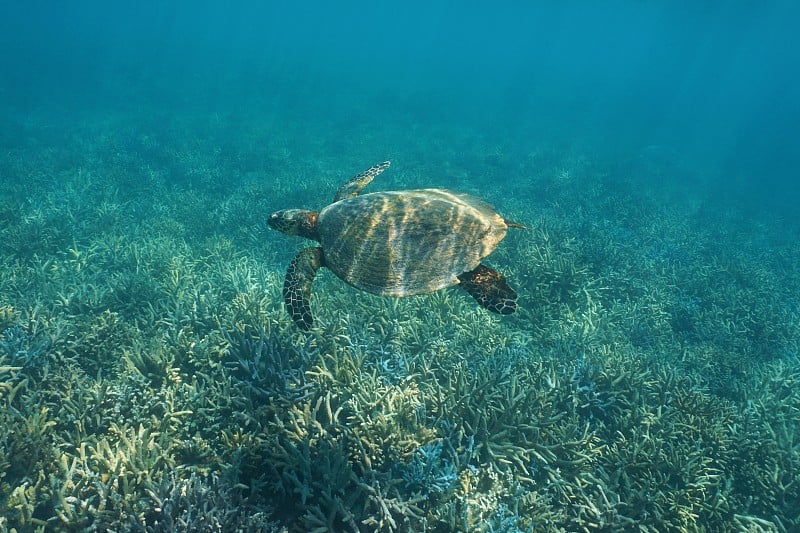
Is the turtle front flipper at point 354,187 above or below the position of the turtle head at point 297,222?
above

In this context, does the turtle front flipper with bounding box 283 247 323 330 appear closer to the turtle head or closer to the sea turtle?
the sea turtle

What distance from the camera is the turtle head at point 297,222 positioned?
5547mm

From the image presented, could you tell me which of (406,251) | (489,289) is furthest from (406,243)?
(489,289)

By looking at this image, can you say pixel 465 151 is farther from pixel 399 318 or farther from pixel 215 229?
pixel 399 318

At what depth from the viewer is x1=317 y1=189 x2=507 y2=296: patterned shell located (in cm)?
445

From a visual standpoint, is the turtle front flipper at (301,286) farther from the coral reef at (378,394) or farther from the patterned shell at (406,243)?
the coral reef at (378,394)

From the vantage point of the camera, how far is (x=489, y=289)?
4.51 metres

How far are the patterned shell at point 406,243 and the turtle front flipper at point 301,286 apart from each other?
27cm

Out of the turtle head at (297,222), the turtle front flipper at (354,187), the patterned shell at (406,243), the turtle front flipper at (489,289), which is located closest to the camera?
the turtle front flipper at (489,289)

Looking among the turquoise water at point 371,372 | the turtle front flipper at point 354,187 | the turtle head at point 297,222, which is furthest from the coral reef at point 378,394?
the turtle front flipper at point 354,187

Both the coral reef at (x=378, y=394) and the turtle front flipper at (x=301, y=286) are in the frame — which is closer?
the coral reef at (x=378, y=394)

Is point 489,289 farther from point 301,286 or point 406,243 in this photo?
point 301,286

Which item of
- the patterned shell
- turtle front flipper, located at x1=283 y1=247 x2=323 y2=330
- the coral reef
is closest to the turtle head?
turtle front flipper, located at x1=283 y1=247 x2=323 y2=330

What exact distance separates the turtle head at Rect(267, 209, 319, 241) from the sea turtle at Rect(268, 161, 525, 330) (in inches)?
22.3
